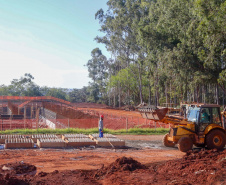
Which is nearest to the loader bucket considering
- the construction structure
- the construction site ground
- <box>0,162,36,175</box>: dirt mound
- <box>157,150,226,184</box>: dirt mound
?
the construction site ground

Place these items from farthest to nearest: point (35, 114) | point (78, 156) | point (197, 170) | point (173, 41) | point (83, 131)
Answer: point (35, 114) < point (173, 41) < point (83, 131) < point (78, 156) < point (197, 170)

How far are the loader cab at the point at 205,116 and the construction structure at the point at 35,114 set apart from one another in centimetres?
1222

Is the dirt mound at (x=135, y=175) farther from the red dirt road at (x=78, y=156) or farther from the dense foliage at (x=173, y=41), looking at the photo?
the dense foliage at (x=173, y=41)

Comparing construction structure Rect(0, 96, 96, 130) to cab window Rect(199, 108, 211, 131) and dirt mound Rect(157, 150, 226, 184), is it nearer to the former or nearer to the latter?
cab window Rect(199, 108, 211, 131)

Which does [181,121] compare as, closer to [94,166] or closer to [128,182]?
[94,166]

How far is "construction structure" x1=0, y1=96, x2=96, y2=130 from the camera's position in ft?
92.7

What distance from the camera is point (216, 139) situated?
1502cm

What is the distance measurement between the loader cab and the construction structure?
481 inches

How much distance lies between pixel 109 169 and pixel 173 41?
26.7 m

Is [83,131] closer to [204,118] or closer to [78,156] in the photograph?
[78,156]

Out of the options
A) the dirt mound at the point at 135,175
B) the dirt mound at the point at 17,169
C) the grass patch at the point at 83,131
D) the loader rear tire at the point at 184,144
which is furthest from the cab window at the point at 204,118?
the grass patch at the point at 83,131

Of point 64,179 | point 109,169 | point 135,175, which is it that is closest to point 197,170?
point 135,175

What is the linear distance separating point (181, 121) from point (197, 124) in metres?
0.90

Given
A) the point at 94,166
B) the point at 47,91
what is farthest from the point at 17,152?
the point at 47,91
